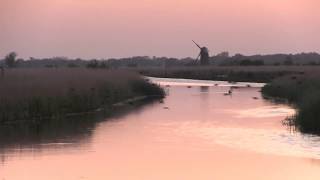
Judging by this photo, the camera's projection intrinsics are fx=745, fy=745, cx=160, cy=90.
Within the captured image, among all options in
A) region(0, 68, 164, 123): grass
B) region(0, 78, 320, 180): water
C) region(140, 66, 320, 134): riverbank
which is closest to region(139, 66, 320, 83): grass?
region(140, 66, 320, 134): riverbank

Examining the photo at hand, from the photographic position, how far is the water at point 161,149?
1675cm

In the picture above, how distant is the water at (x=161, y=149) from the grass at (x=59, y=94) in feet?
4.59

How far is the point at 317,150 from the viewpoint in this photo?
19.6 m

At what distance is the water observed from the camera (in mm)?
16750

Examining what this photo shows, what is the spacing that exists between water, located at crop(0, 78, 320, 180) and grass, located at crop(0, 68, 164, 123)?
1398mm

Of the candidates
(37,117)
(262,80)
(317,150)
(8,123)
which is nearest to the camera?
(317,150)

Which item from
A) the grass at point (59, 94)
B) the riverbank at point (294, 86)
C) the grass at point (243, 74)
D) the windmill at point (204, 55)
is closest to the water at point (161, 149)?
the riverbank at point (294, 86)

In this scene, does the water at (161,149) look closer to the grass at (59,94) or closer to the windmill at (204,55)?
the grass at (59,94)

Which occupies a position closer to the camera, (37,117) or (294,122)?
(294,122)

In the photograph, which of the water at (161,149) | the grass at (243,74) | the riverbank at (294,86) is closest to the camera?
the water at (161,149)

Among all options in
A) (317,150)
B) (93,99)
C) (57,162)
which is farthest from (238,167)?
(93,99)

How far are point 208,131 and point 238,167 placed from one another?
7578 millimetres

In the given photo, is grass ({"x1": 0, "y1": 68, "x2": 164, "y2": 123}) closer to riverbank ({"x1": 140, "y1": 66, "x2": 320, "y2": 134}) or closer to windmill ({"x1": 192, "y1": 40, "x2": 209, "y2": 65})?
riverbank ({"x1": 140, "y1": 66, "x2": 320, "y2": 134})

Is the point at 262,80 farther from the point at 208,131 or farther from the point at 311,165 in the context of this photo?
the point at 311,165
